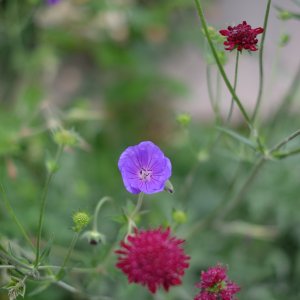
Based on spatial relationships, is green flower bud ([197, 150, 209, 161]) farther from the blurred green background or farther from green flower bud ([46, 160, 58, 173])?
green flower bud ([46, 160, 58, 173])

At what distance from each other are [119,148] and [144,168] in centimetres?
157

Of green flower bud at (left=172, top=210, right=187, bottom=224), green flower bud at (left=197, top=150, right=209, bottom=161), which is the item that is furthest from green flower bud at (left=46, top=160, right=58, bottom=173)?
green flower bud at (left=197, top=150, right=209, bottom=161)

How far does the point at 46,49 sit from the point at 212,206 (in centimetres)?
143

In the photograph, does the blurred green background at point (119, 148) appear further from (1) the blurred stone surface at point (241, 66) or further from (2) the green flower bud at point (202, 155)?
(1) the blurred stone surface at point (241, 66)

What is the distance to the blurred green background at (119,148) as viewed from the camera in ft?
7.50

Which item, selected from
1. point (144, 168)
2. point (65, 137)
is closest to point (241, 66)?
point (65, 137)

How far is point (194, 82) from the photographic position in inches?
149

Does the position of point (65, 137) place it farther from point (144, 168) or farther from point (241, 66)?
point (241, 66)

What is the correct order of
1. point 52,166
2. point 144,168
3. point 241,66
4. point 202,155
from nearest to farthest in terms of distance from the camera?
point 144,168 < point 52,166 < point 202,155 < point 241,66

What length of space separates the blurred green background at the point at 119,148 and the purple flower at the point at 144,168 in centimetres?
17

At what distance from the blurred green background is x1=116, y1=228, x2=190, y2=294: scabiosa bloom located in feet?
0.73

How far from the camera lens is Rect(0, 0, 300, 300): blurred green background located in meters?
2.29

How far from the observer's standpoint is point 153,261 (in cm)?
131

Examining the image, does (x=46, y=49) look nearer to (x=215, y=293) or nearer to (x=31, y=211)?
(x=31, y=211)
